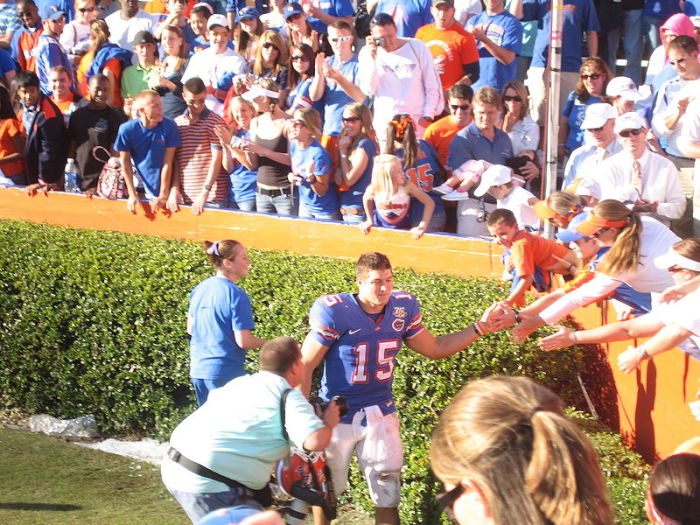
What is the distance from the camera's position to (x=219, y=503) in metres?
4.79

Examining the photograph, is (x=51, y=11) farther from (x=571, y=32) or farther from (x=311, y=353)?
(x=311, y=353)

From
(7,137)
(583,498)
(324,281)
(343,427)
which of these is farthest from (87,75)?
(583,498)

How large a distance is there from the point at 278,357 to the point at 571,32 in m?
7.01

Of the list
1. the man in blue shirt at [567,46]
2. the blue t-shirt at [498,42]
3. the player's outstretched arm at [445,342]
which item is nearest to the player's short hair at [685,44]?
the man in blue shirt at [567,46]

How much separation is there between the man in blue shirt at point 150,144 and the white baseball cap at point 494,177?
3.58 metres

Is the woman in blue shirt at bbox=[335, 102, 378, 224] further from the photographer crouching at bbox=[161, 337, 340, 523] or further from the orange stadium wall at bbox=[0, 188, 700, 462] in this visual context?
the photographer crouching at bbox=[161, 337, 340, 523]

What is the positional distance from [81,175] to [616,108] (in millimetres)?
5882

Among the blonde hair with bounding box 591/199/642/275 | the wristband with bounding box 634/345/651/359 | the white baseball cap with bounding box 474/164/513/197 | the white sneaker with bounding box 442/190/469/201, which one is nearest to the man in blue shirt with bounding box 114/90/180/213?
the white sneaker with bounding box 442/190/469/201

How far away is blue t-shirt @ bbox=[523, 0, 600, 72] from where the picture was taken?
10.7m

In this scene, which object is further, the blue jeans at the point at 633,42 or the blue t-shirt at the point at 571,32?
the blue jeans at the point at 633,42

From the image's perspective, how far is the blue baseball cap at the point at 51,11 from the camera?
1351cm

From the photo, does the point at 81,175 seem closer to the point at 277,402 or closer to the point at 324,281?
the point at 324,281

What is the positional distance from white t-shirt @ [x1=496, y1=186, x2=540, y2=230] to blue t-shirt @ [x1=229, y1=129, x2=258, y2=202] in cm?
298

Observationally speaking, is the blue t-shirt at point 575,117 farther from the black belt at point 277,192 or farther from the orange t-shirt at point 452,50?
the black belt at point 277,192
